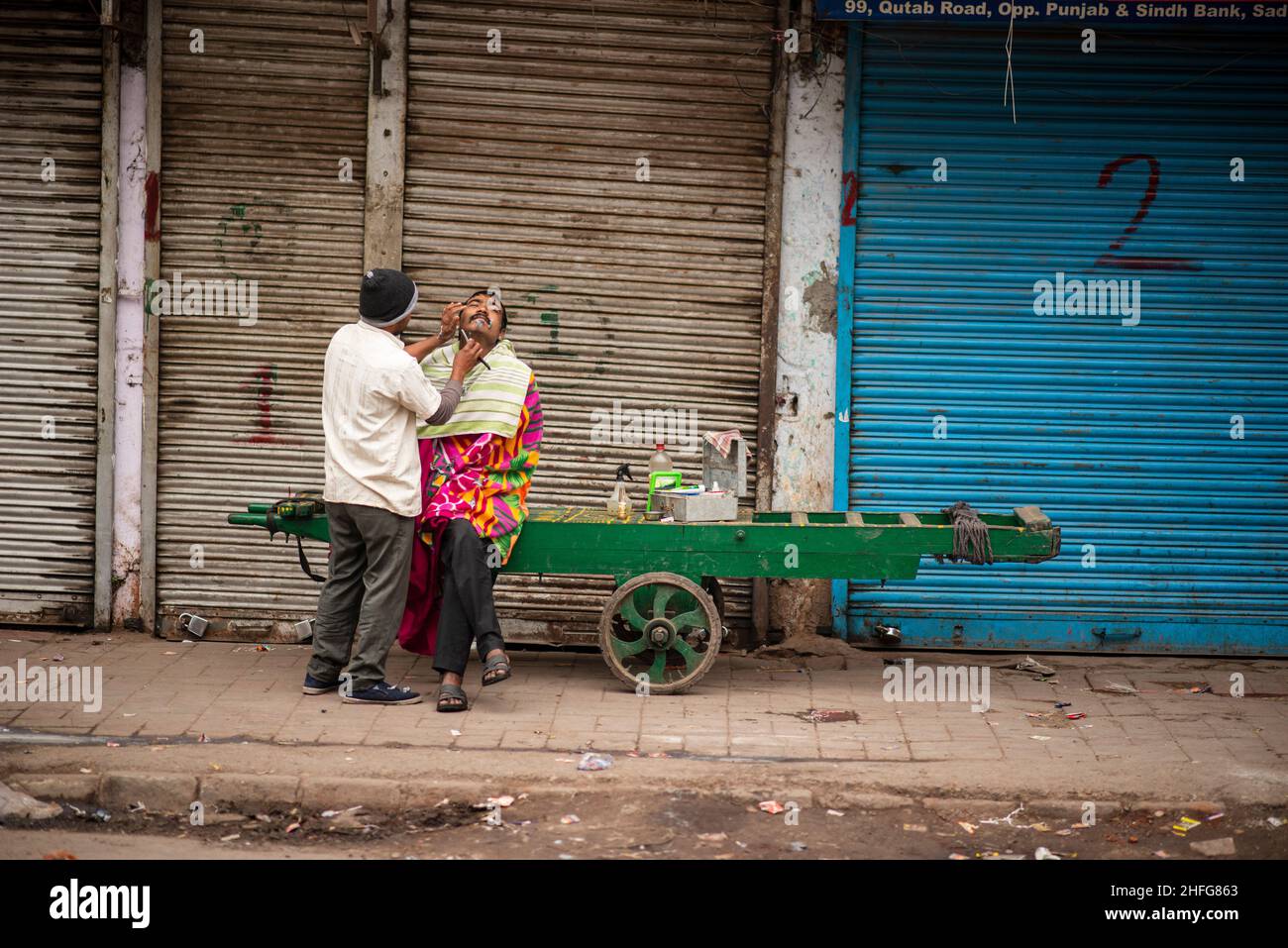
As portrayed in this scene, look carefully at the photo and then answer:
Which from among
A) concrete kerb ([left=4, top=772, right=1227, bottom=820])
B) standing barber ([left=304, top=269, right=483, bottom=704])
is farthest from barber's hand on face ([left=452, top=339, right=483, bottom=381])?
concrete kerb ([left=4, top=772, right=1227, bottom=820])

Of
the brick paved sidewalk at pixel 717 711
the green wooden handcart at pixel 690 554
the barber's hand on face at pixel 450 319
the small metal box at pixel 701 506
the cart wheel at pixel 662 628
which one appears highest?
the barber's hand on face at pixel 450 319

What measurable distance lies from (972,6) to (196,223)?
454 centimetres

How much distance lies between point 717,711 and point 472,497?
158 cm

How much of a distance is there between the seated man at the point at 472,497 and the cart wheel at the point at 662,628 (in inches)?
25.0

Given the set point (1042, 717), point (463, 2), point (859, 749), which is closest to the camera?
point (859, 749)

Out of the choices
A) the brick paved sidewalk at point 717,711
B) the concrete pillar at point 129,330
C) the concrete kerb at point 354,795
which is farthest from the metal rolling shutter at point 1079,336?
the concrete pillar at point 129,330

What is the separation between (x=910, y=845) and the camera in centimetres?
515

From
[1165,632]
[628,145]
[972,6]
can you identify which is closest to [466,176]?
[628,145]

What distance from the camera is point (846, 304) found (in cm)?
795

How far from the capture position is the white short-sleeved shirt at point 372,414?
20.7 feet

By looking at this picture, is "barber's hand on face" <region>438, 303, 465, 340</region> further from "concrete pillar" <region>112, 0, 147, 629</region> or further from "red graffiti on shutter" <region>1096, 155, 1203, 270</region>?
"red graffiti on shutter" <region>1096, 155, 1203, 270</region>

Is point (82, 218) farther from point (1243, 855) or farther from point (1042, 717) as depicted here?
point (1243, 855)

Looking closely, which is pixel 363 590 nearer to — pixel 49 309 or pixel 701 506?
pixel 701 506

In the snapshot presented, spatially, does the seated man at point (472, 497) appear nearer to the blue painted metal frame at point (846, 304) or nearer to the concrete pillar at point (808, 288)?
the concrete pillar at point (808, 288)
